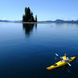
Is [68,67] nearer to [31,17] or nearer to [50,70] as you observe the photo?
[50,70]

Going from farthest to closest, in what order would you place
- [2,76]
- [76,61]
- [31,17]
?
[31,17], [76,61], [2,76]

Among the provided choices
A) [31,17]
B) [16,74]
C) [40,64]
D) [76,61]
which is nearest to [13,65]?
[16,74]

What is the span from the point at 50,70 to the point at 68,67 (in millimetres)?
5613

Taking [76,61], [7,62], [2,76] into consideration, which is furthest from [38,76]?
[76,61]

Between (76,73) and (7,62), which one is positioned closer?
(76,73)

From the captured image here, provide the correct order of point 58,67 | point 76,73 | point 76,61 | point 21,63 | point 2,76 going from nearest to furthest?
point 2,76, point 76,73, point 58,67, point 21,63, point 76,61

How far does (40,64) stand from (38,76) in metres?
5.06

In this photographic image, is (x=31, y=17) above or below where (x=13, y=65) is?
above

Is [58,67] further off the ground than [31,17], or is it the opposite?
[31,17]

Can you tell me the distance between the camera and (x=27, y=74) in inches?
736

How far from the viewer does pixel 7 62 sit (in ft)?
77.5

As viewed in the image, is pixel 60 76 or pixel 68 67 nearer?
pixel 60 76

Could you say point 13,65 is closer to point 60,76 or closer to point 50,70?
point 50,70

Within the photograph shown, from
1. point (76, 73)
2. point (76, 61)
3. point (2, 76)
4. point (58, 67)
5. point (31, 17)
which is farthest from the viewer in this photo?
point (31, 17)
